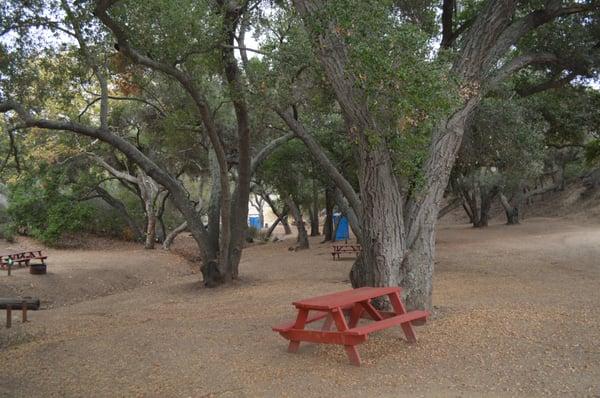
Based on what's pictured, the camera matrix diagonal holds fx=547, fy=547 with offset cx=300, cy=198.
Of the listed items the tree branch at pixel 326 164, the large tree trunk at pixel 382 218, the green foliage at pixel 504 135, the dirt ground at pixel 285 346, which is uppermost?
the green foliage at pixel 504 135

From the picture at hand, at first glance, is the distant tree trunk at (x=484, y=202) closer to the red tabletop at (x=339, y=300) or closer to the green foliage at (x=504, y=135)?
the green foliage at (x=504, y=135)

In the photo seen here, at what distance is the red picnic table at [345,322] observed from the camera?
5.32 metres

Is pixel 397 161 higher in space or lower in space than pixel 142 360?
higher

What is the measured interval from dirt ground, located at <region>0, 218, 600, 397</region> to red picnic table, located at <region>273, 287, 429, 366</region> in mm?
210

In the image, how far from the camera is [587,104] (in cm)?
1302

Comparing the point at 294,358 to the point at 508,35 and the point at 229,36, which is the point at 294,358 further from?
the point at 229,36

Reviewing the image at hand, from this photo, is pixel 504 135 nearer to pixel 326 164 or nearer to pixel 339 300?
pixel 326 164

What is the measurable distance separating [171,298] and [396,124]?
7.45m

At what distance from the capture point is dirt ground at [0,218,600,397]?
192 inches

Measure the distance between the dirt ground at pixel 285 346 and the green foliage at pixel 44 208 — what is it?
9.07 metres

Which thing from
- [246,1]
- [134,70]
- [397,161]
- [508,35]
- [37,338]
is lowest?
[37,338]

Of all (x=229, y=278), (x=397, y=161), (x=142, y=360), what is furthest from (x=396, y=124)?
(x=229, y=278)

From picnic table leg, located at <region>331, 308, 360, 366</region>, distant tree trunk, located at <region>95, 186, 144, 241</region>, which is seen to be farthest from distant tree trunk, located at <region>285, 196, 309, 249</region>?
picnic table leg, located at <region>331, 308, 360, 366</region>

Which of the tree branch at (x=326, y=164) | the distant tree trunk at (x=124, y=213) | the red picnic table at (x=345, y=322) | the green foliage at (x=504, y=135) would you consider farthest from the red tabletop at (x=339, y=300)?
the distant tree trunk at (x=124, y=213)
